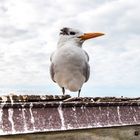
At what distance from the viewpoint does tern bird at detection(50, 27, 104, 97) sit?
26.2 ft

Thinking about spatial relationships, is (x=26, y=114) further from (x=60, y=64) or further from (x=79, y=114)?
(x=60, y=64)

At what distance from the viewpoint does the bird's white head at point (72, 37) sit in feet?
26.8

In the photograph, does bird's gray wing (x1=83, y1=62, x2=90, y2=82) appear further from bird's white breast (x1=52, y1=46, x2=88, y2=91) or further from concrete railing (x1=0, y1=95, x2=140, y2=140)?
concrete railing (x1=0, y1=95, x2=140, y2=140)

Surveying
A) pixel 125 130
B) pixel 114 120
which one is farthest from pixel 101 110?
pixel 125 130

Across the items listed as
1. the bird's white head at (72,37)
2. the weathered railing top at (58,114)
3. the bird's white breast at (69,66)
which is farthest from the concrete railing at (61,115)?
the bird's white head at (72,37)

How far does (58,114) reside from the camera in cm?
340

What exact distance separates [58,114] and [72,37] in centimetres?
507

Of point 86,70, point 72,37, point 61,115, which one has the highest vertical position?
point 72,37

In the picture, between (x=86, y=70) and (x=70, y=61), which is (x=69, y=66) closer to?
(x=70, y=61)

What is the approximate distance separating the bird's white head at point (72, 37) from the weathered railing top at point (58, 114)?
4044mm

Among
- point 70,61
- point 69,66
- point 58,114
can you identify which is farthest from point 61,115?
point 69,66

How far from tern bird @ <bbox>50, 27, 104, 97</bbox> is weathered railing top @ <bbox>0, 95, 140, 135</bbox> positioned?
3.79m

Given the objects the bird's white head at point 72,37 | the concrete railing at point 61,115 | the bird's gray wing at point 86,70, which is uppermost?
the bird's white head at point 72,37

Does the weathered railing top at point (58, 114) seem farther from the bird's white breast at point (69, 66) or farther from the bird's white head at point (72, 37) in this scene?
the bird's white head at point (72, 37)
